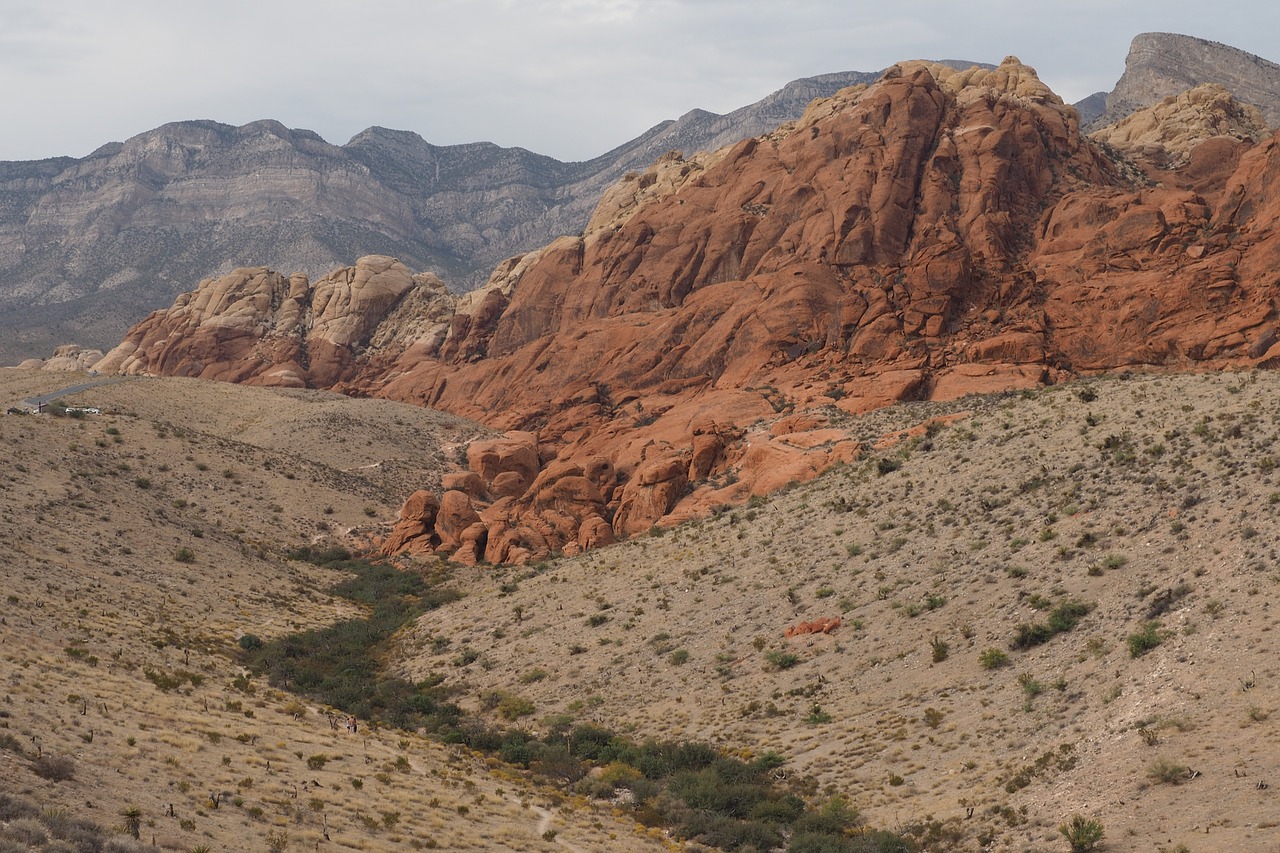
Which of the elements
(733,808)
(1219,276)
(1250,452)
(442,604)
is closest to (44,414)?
(442,604)

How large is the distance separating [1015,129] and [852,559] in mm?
59103

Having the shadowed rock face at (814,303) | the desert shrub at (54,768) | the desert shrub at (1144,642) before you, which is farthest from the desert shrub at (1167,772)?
the shadowed rock face at (814,303)

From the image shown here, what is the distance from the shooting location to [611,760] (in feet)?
93.7

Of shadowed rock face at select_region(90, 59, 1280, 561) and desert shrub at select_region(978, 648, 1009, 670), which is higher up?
shadowed rock face at select_region(90, 59, 1280, 561)

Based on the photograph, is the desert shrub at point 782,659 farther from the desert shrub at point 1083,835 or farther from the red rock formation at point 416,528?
the red rock formation at point 416,528

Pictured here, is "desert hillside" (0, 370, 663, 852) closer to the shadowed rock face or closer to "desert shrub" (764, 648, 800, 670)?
"desert shrub" (764, 648, 800, 670)

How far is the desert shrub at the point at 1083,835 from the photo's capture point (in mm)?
17906

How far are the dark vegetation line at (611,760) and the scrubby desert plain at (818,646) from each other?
2.64 feet

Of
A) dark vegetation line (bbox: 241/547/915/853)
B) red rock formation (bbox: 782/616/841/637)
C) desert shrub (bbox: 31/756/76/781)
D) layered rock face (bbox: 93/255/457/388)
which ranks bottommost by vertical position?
dark vegetation line (bbox: 241/547/915/853)

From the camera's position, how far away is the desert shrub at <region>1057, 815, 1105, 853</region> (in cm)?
1791

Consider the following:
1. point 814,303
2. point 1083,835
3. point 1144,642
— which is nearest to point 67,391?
point 814,303

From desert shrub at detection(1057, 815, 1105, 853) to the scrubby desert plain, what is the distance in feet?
0.84

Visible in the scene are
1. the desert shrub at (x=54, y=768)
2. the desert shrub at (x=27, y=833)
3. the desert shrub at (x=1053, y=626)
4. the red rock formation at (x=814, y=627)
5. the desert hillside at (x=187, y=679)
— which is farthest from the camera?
the red rock formation at (x=814, y=627)

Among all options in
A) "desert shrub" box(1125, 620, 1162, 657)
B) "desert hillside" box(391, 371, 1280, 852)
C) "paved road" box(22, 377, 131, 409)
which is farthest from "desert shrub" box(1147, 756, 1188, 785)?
"paved road" box(22, 377, 131, 409)
